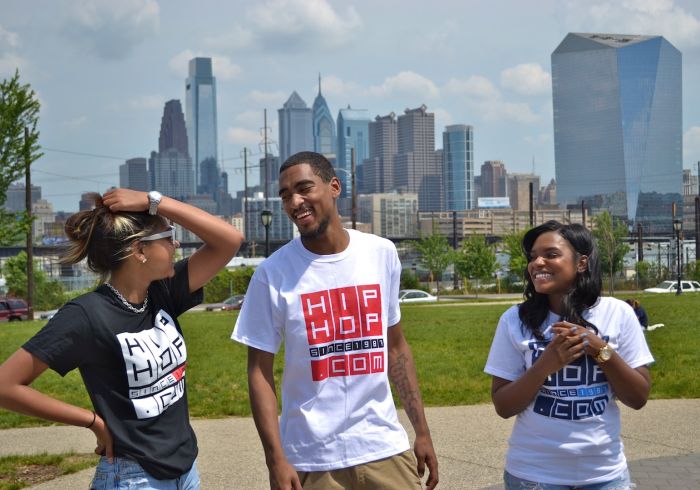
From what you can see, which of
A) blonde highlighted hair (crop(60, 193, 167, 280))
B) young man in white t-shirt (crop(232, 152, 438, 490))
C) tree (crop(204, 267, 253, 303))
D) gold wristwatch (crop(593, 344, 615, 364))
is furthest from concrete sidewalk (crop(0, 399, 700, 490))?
tree (crop(204, 267, 253, 303))

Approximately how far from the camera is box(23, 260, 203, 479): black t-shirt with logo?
311 cm

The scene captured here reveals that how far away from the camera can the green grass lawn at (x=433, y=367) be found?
35.5 feet

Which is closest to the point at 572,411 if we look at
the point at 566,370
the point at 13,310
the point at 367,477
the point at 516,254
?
the point at 566,370

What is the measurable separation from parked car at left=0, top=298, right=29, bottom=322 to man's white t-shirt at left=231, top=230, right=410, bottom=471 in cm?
3778

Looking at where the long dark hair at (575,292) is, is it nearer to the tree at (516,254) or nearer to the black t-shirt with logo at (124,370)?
the black t-shirt with logo at (124,370)

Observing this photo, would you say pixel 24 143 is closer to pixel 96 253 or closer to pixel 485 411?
pixel 485 411

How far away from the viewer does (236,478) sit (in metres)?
7.05

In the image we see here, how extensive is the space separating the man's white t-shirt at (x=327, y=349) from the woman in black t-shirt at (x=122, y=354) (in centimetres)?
41

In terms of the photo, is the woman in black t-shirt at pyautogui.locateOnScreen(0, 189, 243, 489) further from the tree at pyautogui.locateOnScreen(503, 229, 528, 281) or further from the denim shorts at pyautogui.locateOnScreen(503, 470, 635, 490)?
the tree at pyautogui.locateOnScreen(503, 229, 528, 281)

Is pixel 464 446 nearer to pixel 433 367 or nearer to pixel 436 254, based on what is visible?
pixel 433 367

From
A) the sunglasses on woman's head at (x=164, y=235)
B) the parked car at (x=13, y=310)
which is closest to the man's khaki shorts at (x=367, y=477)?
the sunglasses on woman's head at (x=164, y=235)

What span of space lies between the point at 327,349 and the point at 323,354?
0.03 metres

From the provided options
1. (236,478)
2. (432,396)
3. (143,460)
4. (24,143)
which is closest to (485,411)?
(432,396)

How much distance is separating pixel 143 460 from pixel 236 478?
405cm
